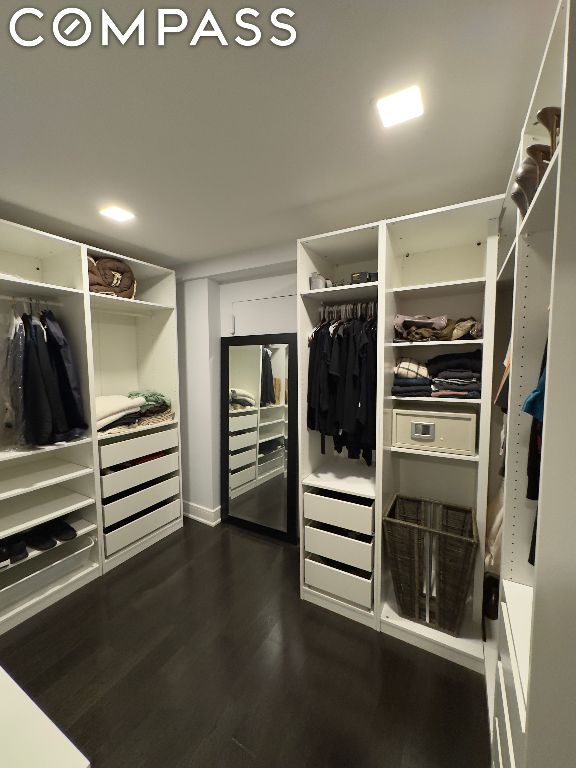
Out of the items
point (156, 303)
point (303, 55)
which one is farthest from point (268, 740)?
point (156, 303)

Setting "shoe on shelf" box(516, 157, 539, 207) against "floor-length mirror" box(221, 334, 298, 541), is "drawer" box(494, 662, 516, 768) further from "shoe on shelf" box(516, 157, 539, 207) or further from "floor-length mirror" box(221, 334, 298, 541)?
→ "floor-length mirror" box(221, 334, 298, 541)

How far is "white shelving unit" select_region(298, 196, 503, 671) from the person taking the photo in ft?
5.38

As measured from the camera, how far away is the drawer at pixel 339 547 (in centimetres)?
181

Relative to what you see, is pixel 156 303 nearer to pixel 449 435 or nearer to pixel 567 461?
pixel 449 435

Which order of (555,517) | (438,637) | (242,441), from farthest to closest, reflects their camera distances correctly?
1. (242,441)
2. (438,637)
3. (555,517)

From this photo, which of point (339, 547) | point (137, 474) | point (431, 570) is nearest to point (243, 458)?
point (137, 474)

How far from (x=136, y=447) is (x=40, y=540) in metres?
0.80

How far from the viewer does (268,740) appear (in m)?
1.30

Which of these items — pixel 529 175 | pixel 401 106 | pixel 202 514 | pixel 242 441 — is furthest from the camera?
pixel 202 514

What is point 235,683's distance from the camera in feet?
5.01

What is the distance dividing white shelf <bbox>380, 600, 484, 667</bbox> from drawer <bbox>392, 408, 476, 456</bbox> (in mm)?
979

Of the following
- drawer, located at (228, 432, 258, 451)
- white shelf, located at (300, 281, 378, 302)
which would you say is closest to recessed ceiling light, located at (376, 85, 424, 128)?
white shelf, located at (300, 281, 378, 302)

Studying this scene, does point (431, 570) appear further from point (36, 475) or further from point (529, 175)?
point (36, 475)

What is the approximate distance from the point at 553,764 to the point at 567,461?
0.63 meters
